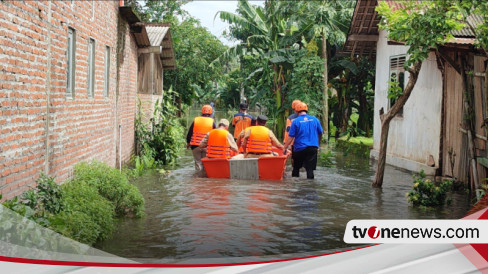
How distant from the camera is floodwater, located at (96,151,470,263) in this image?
23.5ft

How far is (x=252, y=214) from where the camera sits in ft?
31.3

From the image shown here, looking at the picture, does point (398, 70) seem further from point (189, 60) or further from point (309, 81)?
point (189, 60)

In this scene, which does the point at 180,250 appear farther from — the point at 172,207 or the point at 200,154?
the point at 200,154

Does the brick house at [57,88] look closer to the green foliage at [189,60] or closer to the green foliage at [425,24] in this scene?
the green foliage at [425,24]

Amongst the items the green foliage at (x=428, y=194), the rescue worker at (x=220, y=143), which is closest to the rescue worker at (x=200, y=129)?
the rescue worker at (x=220, y=143)

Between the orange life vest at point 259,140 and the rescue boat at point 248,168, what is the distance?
0.35 m

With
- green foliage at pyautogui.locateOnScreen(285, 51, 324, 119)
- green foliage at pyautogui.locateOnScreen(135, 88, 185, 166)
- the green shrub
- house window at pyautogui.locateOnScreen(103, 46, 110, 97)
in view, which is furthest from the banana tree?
the green shrub

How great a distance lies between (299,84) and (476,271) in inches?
889

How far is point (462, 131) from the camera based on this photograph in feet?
39.2

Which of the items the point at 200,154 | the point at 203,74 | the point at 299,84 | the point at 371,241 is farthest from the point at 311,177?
the point at 203,74

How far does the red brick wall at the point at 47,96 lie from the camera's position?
Answer: 6.33 metres

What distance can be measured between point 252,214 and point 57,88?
139 inches

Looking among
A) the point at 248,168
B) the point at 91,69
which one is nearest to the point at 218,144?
the point at 248,168

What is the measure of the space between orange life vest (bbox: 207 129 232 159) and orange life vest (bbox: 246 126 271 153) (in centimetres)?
50
